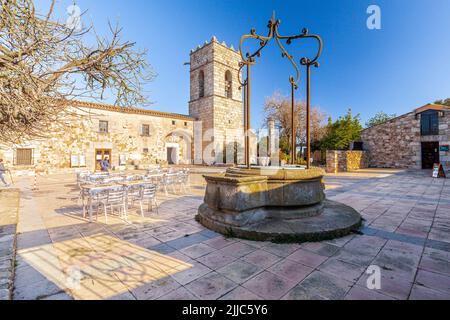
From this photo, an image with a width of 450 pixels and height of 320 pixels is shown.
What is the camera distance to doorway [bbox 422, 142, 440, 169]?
16.4 metres

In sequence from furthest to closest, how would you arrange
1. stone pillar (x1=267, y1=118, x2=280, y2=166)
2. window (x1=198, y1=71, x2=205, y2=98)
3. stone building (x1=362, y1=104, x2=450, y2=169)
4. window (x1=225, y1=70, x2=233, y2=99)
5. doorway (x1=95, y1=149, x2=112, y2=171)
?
window (x1=225, y1=70, x2=233, y2=99), window (x1=198, y1=71, x2=205, y2=98), stone pillar (x1=267, y1=118, x2=280, y2=166), doorway (x1=95, y1=149, x2=112, y2=171), stone building (x1=362, y1=104, x2=450, y2=169)

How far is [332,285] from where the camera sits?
204 cm

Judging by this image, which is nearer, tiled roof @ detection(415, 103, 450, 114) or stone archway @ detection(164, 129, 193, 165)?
tiled roof @ detection(415, 103, 450, 114)

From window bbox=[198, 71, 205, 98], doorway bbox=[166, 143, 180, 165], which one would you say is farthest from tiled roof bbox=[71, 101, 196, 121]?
doorway bbox=[166, 143, 180, 165]

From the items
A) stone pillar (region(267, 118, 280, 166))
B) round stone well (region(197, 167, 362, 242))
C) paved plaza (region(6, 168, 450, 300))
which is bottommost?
paved plaza (region(6, 168, 450, 300))

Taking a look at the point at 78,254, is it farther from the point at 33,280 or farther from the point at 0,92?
the point at 0,92

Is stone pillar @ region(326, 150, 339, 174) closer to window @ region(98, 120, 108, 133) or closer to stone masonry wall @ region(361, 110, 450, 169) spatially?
stone masonry wall @ region(361, 110, 450, 169)

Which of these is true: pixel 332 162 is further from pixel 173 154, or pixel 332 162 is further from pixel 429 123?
pixel 173 154

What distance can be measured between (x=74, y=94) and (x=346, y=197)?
7.22 metres

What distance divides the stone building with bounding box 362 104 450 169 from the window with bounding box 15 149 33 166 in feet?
89.5

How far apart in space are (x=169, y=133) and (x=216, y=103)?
5709 millimetres

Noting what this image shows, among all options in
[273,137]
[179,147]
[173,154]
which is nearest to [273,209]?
[273,137]
